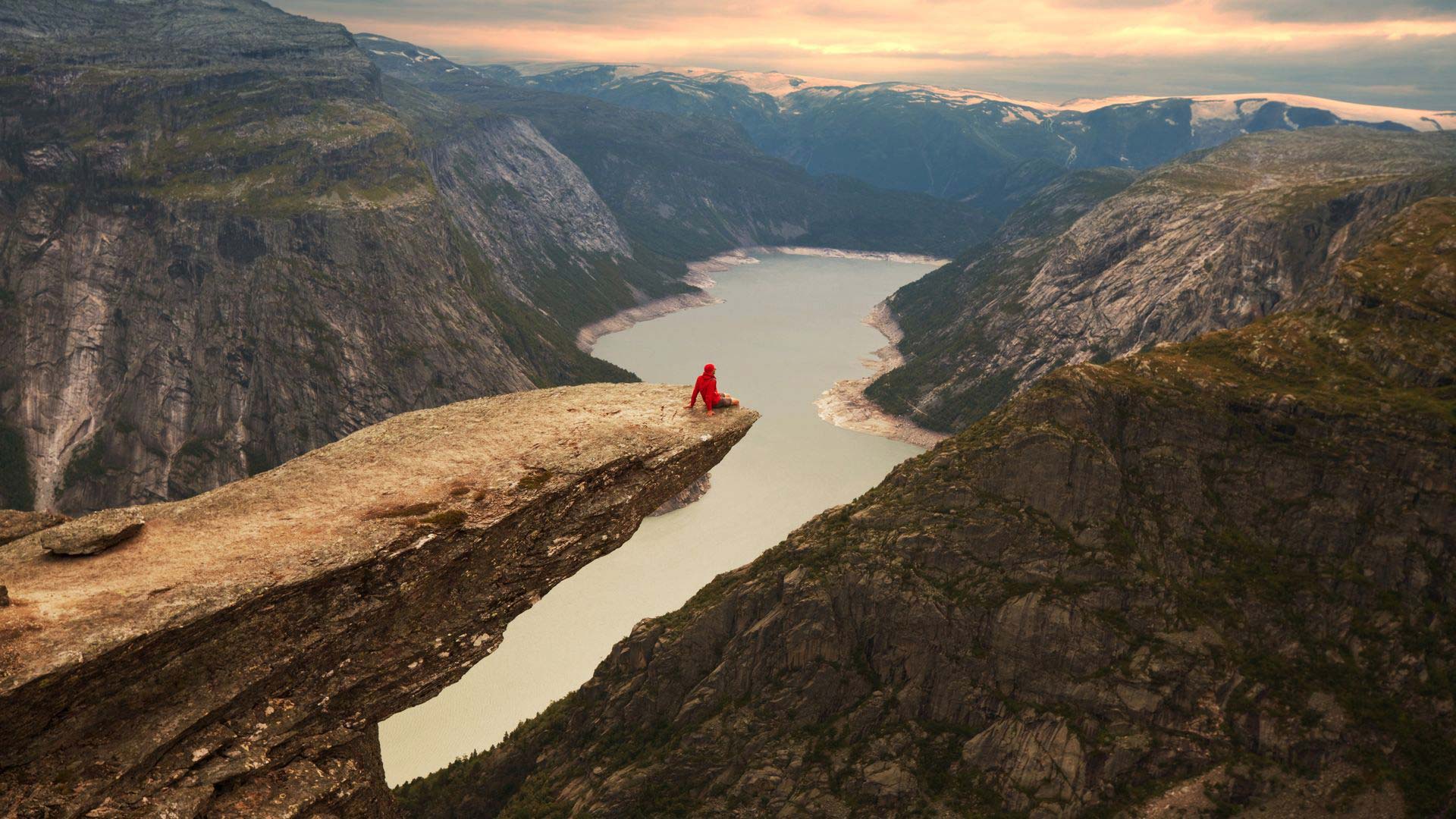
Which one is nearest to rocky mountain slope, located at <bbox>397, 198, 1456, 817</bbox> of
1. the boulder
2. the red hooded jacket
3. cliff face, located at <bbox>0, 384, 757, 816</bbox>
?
the red hooded jacket

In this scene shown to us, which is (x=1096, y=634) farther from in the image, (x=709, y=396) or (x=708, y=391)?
(x=708, y=391)

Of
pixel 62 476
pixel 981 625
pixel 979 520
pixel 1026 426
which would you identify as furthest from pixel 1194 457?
pixel 62 476

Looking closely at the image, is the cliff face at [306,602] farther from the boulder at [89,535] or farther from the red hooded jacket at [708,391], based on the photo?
the red hooded jacket at [708,391]

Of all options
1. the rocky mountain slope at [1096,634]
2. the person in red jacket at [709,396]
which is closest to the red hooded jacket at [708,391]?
the person in red jacket at [709,396]

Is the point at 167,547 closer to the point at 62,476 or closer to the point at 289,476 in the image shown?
the point at 289,476

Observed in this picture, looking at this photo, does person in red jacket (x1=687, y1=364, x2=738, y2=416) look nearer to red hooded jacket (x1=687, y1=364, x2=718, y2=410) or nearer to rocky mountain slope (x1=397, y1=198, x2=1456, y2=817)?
red hooded jacket (x1=687, y1=364, x2=718, y2=410)

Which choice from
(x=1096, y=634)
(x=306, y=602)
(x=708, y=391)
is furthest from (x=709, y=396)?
(x=1096, y=634)
